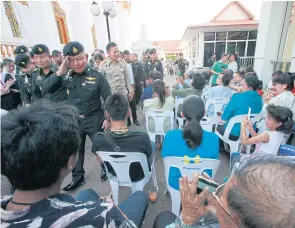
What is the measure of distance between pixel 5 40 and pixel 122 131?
528cm

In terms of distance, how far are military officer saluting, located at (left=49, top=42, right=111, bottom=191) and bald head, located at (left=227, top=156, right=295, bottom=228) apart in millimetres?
1848

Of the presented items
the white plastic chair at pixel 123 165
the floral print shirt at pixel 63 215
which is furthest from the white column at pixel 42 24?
the floral print shirt at pixel 63 215

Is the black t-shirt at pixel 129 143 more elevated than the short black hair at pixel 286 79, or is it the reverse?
the short black hair at pixel 286 79

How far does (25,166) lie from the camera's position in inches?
25.3

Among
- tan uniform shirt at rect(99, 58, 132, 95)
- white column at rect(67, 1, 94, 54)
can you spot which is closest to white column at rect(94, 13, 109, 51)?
white column at rect(67, 1, 94, 54)

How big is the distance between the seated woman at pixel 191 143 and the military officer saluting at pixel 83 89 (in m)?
0.96

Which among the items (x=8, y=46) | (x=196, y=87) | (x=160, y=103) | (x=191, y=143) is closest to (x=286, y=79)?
(x=196, y=87)

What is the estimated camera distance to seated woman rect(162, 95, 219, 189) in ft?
4.96

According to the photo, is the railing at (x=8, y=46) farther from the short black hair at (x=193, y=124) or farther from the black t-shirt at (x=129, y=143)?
the short black hair at (x=193, y=124)

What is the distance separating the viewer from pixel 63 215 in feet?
2.10

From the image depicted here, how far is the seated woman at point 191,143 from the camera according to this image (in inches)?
59.5

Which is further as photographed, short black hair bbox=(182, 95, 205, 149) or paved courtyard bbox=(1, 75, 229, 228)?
paved courtyard bbox=(1, 75, 229, 228)

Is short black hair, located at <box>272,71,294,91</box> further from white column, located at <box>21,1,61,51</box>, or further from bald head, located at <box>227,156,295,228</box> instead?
white column, located at <box>21,1,61,51</box>

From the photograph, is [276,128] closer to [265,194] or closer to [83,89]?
[265,194]
